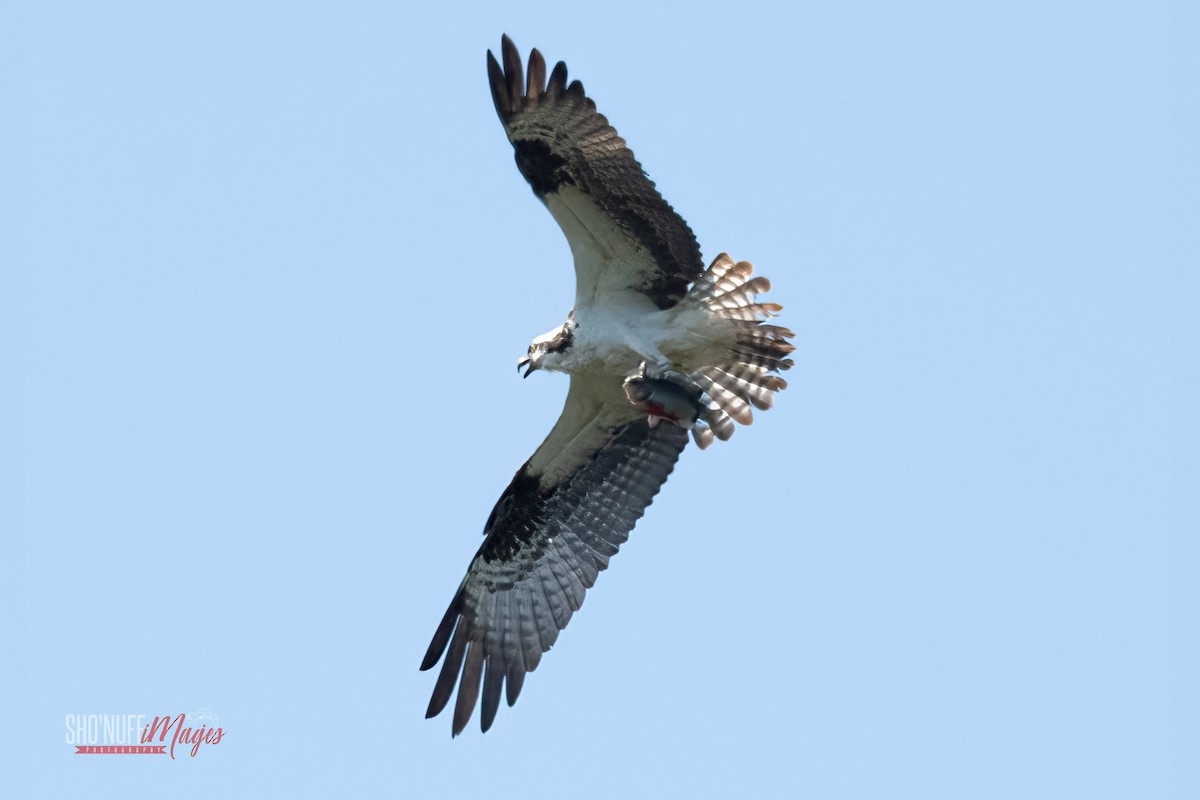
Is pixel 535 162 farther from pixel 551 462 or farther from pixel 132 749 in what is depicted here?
pixel 132 749

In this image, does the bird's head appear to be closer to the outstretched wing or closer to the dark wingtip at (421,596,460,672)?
the outstretched wing

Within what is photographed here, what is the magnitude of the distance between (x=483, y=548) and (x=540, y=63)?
3.63 metres

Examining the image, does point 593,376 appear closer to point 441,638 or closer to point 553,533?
point 553,533

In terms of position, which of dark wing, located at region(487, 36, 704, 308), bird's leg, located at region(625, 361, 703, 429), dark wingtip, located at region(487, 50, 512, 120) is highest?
dark wingtip, located at region(487, 50, 512, 120)

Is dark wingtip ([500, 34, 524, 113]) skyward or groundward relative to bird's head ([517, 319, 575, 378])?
skyward

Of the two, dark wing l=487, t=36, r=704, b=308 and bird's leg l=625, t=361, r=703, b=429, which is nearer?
dark wing l=487, t=36, r=704, b=308

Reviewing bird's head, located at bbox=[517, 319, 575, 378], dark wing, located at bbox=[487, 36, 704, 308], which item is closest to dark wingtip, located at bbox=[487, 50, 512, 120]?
dark wing, located at bbox=[487, 36, 704, 308]

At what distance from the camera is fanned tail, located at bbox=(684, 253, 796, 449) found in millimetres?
12461

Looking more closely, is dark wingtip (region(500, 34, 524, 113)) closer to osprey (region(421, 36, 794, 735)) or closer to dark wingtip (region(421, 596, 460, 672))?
osprey (region(421, 36, 794, 735))

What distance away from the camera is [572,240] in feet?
40.4

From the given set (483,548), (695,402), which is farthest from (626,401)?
(483,548)

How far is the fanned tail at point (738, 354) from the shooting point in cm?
A: 1246

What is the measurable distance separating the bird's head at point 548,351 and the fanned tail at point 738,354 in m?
0.82

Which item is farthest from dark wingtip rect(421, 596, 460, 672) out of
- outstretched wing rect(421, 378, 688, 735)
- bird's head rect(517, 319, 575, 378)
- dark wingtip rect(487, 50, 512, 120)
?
dark wingtip rect(487, 50, 512, 120)
